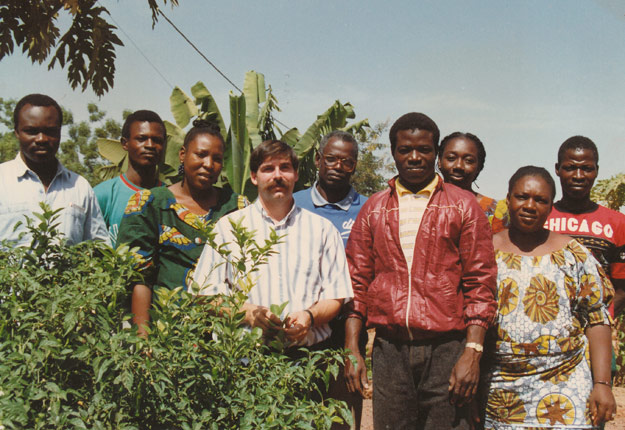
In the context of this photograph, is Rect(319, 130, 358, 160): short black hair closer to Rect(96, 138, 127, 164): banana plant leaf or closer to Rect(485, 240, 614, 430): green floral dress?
Rect(485, 240, 614, 430): green floral dress

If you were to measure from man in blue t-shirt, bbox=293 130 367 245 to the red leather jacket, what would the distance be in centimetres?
79

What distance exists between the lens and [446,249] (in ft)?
9.02

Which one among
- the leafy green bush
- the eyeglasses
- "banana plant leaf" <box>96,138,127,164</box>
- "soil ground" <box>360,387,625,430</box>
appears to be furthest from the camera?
"banana plant leaf" <box>96,138,127,164</box>

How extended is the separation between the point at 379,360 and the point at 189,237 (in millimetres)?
1178

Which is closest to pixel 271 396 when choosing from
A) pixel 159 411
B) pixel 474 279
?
pixel 159 411

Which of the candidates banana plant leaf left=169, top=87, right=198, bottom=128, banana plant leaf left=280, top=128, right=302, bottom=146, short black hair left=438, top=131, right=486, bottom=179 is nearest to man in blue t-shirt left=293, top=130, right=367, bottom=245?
short black hair left=438, top=131, right=486, bottom=179

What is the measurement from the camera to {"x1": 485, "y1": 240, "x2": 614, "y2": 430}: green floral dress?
272cm

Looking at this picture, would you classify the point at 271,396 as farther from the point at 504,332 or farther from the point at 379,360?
A: the point at 504,332

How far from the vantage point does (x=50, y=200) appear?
119 inches

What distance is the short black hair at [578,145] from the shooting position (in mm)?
3426

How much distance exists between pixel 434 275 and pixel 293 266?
69 cm

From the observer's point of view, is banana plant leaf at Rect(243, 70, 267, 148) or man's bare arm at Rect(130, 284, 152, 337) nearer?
man's bare arm at Rect(130, 284, 152, 337)

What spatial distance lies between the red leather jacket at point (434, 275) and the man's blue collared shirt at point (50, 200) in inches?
58.7

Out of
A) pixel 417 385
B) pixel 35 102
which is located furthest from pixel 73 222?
pixel 417 385
